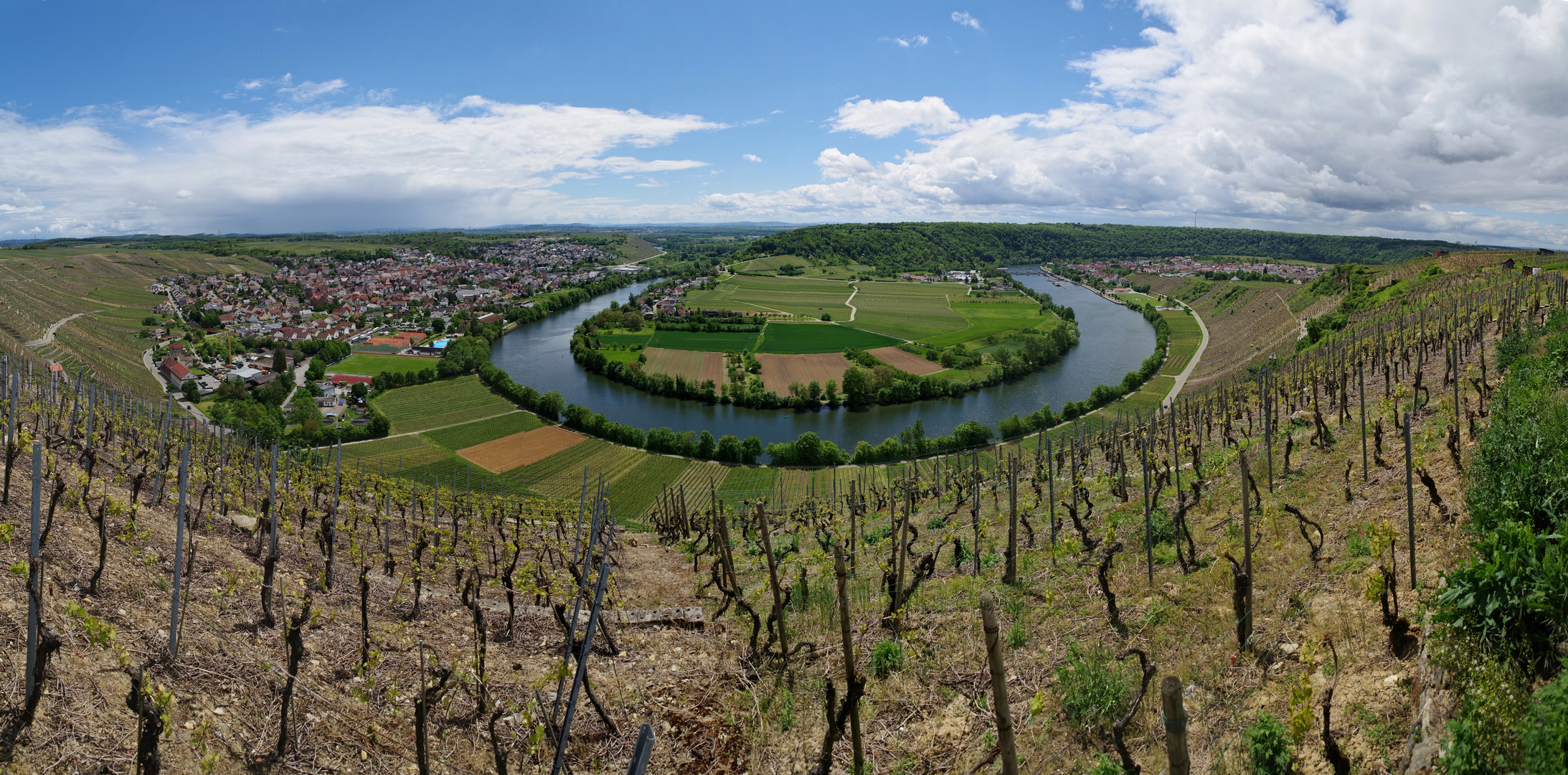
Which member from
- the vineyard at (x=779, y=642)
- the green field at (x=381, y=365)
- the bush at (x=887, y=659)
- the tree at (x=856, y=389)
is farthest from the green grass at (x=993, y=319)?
the bush at (x=887, y=659)

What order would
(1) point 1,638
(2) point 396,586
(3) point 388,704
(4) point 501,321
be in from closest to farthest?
(1) point 1,638
(3) point 388,704
(2) point 396,586
(4) point 501,321

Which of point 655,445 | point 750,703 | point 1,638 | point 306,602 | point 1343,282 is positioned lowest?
point 655,445

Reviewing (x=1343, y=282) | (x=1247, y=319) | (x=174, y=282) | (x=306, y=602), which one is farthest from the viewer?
(x=174, y=282)

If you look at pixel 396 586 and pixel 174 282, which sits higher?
pixel 174 282

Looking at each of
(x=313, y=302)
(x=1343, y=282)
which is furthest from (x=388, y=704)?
(x=313, y=302)

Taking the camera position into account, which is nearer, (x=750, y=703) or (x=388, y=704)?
(x=388, y=704)

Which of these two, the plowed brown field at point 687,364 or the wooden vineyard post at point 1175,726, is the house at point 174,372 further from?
the wooden vineyard post at point 1175,726

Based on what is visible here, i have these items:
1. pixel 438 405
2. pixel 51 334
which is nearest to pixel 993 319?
pixel 438 405

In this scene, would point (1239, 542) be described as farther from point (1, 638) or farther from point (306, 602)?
point (1, 638)
